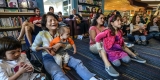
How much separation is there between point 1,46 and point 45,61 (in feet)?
1.73

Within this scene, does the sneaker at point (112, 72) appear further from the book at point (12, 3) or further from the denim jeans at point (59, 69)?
the book at point (12, 3)

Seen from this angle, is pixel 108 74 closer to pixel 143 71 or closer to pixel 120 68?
pixel 120 68

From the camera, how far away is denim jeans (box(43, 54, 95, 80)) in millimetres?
1041

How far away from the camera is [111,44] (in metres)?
1.58

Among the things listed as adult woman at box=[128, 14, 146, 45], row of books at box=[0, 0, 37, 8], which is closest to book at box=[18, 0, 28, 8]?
row of books at box=[0, 0, 37, 8]

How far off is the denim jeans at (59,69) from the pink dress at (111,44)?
0.50 metres

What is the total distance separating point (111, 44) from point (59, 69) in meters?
0.86

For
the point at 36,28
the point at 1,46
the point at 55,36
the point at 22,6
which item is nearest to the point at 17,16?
the point at 22,6

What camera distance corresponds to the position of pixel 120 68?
1505 millimetres

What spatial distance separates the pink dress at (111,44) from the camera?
5.07ft

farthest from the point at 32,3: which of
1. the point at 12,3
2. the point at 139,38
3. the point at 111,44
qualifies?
the point at 139,38

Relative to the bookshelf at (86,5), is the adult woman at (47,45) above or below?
below

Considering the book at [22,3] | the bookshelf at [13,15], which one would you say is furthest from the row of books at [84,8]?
the book at [22,3]

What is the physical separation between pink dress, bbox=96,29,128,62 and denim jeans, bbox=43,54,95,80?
504 millimetres
